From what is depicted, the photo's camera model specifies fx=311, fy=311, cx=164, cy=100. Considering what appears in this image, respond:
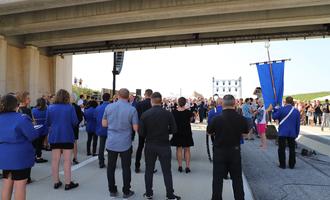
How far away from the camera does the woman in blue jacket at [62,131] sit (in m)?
5.71

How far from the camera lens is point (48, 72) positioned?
22906mm

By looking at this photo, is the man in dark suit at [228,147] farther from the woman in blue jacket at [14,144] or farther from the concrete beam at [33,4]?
the concrete beam at [33,4]

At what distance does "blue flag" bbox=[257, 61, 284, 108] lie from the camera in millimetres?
10531

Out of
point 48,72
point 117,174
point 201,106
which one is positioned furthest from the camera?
point 201,106

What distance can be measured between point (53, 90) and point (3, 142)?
2044cm

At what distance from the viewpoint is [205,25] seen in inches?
583

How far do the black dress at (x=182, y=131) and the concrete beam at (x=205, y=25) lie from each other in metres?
8.34

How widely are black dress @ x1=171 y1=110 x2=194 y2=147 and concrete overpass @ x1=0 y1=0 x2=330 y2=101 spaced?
6520 mm

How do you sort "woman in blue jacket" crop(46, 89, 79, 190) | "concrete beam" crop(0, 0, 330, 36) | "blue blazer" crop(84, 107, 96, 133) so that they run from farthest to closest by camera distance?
"concrete beam" crop(0, 0, 330, 36)
"blue blazer" crop(84, 107, 96, 133)
"woman in blue jacket" crop(46, 89, 79, 190)

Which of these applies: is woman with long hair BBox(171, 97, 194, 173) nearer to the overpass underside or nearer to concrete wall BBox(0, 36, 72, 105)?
the overpass underside

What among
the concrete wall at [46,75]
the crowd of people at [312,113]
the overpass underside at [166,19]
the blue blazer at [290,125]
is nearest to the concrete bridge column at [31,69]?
the overpass underside at [166,19]

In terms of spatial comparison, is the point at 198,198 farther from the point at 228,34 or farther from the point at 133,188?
the point at 228,34

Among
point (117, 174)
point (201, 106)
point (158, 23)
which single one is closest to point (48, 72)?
point (158, 23)

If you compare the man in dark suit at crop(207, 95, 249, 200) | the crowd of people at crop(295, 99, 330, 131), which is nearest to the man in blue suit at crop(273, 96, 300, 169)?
the man in dark suit at crop(207, 95, 249, 200)
